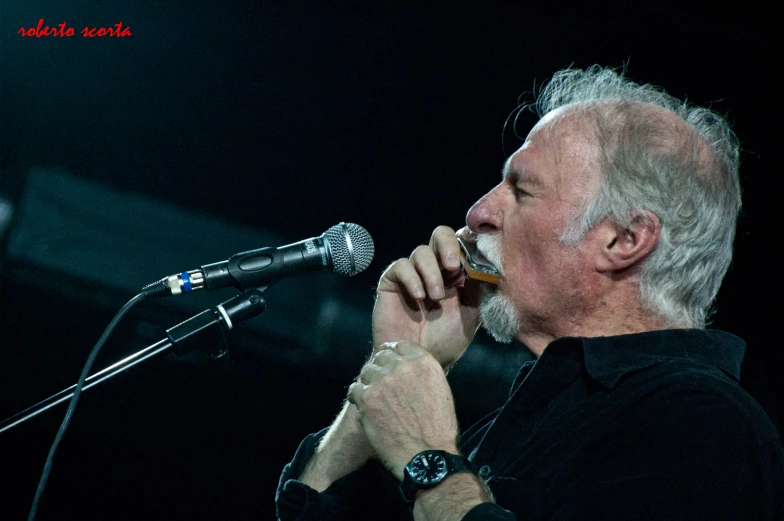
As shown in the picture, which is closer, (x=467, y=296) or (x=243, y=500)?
(x=467, y=296)

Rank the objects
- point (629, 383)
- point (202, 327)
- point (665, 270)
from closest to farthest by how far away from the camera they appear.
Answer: point (629, 383), point (202, 327), point (665, 270)

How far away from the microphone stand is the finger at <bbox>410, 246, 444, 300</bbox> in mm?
470

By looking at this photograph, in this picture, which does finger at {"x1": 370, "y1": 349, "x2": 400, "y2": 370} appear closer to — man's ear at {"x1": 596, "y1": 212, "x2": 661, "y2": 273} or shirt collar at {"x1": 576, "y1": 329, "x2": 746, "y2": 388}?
shirt collar at {"x1": 576, "y1": 329, "x2": 746, "y2": 388}

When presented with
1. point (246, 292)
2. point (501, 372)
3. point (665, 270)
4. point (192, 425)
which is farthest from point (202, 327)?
point (501, 372)

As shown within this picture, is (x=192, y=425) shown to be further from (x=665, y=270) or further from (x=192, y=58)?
(x=665, y=270)

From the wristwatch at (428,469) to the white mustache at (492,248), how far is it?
60 centimetres

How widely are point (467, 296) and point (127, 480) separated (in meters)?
1.90

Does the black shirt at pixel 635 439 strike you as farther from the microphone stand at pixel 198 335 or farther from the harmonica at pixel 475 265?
the microphone stand at pixel 198 335

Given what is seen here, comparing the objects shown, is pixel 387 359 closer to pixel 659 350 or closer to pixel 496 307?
Answer: pixel 496 307

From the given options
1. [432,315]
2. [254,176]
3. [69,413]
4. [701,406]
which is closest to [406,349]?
[432,315]

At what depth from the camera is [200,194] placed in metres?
3.10

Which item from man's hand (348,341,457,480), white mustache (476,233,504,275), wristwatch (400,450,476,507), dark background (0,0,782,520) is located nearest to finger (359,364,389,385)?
man's hand (348,341,457,480)

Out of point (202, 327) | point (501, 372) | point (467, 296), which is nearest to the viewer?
point (202, 327)

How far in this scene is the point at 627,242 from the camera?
1.68 m
